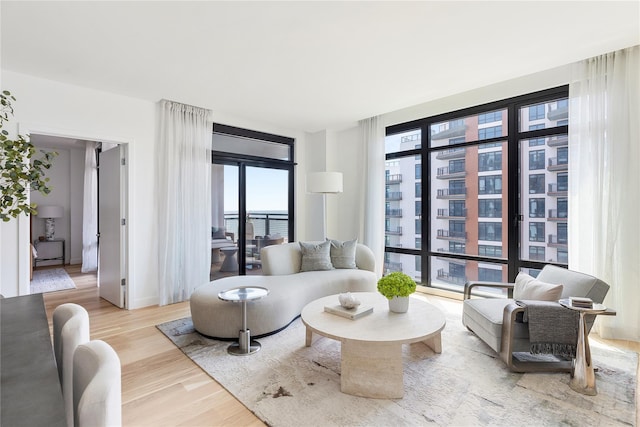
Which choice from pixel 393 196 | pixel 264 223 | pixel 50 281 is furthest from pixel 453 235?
pixel 50 281

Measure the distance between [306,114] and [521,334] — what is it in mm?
3834

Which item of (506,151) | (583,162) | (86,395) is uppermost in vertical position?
(506,151)

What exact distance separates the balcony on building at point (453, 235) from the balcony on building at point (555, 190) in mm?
1101

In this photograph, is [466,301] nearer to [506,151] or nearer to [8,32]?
[506,151]

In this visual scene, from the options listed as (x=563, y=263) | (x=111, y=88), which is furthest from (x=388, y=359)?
(x=111, y=88)

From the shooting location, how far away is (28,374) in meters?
0.92

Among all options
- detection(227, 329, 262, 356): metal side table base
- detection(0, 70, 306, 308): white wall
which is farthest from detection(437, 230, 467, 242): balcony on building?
detection(0, 70, 306, 308): white wall

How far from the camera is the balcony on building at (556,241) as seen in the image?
3.58 metres

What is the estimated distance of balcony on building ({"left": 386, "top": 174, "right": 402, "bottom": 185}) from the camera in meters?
5.12

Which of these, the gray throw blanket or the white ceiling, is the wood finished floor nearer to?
the gray throw blanket

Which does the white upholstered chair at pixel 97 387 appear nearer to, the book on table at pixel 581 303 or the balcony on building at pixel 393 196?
the book on table at pixel 581 303

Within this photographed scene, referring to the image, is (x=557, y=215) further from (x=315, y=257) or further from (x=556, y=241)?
(x=315, y=257)

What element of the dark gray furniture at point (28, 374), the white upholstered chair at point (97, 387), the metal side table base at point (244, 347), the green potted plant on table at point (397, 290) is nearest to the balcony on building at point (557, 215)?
the green potted plant on table at point (397, 290)

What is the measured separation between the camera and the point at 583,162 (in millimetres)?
3189
